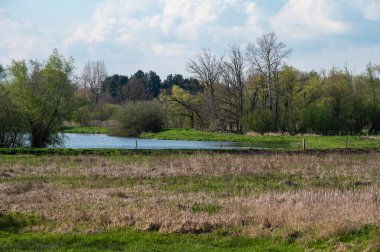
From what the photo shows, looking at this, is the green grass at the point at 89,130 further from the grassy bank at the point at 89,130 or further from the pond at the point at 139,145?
the pond at the point at 139,145

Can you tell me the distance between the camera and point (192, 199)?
16.5 meters

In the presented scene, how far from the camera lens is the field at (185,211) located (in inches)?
433

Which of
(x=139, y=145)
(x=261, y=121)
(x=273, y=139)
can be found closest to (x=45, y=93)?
(x=139, y=145)

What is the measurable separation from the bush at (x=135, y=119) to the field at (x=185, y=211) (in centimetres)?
5744

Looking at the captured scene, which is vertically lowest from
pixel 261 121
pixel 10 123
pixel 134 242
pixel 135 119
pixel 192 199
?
pixel 134 242

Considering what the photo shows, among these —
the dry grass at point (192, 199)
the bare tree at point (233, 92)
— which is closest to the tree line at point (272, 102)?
the bare tree at point (233, 92)

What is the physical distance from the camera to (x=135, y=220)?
12.6 meters

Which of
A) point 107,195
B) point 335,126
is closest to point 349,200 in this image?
point 107,195

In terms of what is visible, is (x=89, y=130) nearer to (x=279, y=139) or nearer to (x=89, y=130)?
(x=89, y=130)

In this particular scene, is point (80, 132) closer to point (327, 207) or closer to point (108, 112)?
point (108, 112)

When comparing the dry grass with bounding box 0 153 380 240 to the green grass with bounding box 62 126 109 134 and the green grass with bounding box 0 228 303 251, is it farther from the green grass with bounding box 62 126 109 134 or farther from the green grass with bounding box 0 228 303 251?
the green grass with bounding box 62 126 109 134

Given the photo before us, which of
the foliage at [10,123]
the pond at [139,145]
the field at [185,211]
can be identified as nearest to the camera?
the field at [185,211]

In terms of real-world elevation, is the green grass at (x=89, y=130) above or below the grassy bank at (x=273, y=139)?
above

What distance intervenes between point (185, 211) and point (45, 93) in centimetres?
3863
